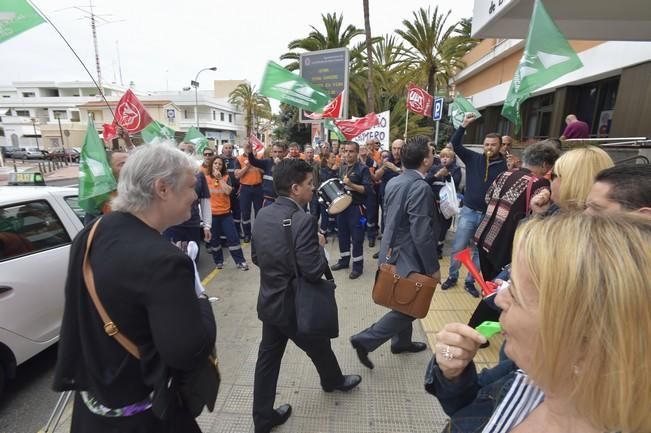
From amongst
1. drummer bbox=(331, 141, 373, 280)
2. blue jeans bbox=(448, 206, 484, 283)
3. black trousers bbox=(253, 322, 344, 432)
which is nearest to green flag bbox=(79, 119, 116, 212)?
black trousers bbox=(253, 322, 344, 432)

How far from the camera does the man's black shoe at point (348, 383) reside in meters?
2.70

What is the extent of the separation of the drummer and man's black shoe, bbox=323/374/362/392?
2345 millimetres

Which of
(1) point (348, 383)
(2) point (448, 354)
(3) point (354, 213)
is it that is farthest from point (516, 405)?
(3) point (354, 213)

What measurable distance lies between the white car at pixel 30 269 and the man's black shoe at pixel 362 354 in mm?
2659

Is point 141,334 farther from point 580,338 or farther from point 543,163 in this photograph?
point 543,163

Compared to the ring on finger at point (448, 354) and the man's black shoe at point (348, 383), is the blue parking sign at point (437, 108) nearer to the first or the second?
the man's black shoe at point (348, 383)

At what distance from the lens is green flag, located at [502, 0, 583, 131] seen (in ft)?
10.3

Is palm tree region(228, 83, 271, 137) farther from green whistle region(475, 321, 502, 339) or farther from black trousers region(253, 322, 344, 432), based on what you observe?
green whistle region(475, 321, 502, 339)

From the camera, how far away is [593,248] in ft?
2.05

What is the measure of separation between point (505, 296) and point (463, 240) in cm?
391

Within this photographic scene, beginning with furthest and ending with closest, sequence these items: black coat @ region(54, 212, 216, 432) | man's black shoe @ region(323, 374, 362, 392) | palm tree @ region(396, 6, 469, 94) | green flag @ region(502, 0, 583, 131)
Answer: palm tree @ region(396, 6, 469, 94) < green flag @ region(502, 0, 583, 131) < man's black shoe @ region(323, 374, 362, 392) < black coat @ region(54, 212, 216, 432)

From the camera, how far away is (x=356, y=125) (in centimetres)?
871

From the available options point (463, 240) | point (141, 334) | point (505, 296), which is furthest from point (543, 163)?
point (141, 334)

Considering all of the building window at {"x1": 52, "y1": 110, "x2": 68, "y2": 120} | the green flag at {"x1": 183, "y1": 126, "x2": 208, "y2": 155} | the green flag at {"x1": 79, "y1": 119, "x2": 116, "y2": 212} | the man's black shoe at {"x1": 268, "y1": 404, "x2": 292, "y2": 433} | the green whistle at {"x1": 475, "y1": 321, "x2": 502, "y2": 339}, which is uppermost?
the building window at {"x1": 52, "y1": 110, "x2": 68, "y2": 120}
